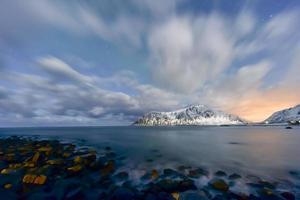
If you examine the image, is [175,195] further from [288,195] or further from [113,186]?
[288,195]

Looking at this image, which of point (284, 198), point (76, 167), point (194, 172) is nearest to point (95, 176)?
point (76, 167)

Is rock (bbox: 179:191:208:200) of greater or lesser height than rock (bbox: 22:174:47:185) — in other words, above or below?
below

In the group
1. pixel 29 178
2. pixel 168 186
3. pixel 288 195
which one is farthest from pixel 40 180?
pixel 288 195

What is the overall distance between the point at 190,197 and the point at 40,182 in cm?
1361

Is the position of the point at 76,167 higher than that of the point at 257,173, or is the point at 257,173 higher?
the point at 76,167

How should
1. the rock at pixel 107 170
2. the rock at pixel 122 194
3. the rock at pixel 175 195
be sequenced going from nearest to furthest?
1. the rock at pixel 175 195
2. the rock at pixel 122 194
3. the rock at pixel 107 170

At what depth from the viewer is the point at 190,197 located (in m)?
13.1

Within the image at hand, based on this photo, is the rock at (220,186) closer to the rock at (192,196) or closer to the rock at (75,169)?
the rock at (192,196)

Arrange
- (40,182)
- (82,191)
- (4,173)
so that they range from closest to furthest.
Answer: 1. (82,191)
2. (40,182)
3. (4,173)

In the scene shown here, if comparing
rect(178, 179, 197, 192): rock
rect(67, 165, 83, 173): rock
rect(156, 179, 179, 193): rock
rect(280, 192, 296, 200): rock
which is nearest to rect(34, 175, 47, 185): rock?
rect(67, 165, 83, 173): rock

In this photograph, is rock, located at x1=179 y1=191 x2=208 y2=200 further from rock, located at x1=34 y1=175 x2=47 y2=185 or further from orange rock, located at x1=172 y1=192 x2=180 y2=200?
rock, located at x1=34 y1=175 x2=47 y2=185

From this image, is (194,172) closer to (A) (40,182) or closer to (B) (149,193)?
(B) (149,193)

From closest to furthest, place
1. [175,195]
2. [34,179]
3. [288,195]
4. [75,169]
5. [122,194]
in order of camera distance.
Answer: [175,195] < [122,194] < [288,195] < [34,179] < [75,169]

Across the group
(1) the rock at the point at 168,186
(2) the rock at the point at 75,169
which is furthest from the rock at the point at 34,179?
(1) the rock at the point at 168,186
